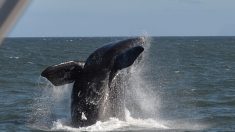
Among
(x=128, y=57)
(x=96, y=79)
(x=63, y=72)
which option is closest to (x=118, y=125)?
(x=96, y=79)

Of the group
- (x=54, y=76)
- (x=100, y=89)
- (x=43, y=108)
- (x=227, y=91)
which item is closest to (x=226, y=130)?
(x=100, y=89)

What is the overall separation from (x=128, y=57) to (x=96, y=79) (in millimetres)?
1568

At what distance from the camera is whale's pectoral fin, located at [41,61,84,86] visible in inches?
472

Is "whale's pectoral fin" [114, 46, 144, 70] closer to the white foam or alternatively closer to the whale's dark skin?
the whale's dark skin

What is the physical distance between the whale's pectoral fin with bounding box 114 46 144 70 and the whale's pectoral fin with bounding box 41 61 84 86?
0.75 metres

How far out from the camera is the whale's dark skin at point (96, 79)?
40.1 ft

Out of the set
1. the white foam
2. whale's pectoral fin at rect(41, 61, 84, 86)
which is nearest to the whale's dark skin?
whale's pectoral fin at rect(41, 61, 84, 86)

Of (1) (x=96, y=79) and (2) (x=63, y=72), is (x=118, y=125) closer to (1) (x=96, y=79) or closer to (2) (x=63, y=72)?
(1) (x=96, y=79)

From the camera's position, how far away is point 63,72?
12305 mm

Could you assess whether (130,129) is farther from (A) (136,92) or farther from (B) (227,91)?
(B) (227,91)

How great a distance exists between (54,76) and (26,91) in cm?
1349

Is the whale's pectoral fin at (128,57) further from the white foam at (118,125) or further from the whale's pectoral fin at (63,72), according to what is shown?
the white foam at (118,125)

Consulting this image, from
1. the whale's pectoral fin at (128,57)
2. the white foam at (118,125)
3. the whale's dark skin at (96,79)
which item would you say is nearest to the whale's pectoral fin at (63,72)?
the whale's dark skin at (96,79)
